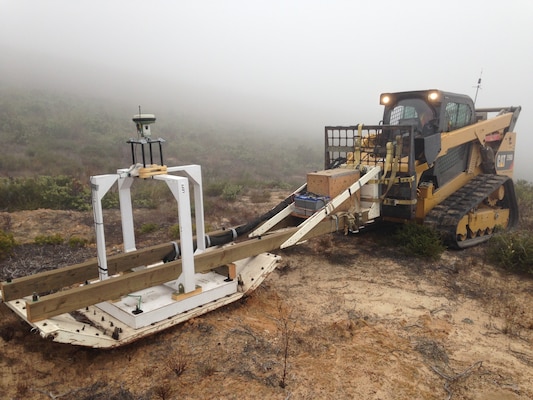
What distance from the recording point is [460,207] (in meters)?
7.95

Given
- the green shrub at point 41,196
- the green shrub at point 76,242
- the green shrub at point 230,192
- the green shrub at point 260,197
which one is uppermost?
the green shrub at point 41,196

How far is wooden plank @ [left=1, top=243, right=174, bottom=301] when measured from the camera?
4344mm

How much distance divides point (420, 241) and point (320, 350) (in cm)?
390

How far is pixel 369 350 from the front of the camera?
4.45 meters

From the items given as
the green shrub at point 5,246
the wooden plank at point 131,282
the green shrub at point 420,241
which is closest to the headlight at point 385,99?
the green shrub at point 420,241

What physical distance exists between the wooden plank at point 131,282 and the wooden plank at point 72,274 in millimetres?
661

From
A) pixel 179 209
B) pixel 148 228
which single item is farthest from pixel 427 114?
pixel 148 228

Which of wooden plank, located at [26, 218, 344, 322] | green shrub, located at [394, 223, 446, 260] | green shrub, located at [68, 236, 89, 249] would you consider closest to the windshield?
green shrub, located at [394, 223, 446, 260]

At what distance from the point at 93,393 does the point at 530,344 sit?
15.1 ft

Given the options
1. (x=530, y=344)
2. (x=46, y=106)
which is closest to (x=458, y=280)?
(x=530, y=344)

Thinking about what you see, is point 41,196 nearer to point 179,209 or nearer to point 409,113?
point 179,209

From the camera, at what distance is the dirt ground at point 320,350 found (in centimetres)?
381

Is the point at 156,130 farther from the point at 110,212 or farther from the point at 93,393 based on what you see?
the point at 93,393

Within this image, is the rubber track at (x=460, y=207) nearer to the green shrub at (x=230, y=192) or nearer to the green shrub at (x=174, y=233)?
the green shrub at (x=174, y=233)
